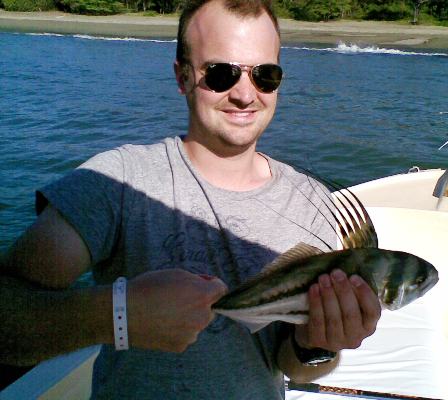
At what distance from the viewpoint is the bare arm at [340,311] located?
204 centimetres

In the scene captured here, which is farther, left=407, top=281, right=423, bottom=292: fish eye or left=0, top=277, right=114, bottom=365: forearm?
left=407, top=281, right=423, bottom=292: fish eye

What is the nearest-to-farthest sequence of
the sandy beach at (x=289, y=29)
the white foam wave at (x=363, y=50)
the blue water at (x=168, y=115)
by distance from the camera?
1. the blue water at (x=168, y=115)
2. the white foam wave at (x=363, y=50)
3. the sandy beach at (x=289, y=29)

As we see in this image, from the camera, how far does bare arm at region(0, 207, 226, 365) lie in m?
1.79

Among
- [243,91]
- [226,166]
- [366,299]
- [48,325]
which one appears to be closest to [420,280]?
[366,299]

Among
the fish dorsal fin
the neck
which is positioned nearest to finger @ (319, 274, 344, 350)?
the fish dorsal fin

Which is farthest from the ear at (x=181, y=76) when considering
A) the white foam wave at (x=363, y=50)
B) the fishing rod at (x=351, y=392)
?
the white foam wave at (x=363, y=50)

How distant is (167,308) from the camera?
1.81 m

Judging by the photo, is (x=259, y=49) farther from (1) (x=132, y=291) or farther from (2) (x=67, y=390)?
(2) (x=67, y=390)

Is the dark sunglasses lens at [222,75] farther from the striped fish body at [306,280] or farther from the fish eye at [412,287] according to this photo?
the fish eye at [412,287]

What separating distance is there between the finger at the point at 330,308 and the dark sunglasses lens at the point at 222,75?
1051 millimetres

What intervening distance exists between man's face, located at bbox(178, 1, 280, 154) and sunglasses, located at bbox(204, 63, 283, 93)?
21 mm

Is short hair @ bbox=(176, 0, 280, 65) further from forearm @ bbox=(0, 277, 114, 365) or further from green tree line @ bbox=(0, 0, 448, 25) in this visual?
green tree line @ bbox=(0, 0, 448, 25)

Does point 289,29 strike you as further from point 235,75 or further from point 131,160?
point 131,160

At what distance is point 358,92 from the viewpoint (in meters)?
25.4
